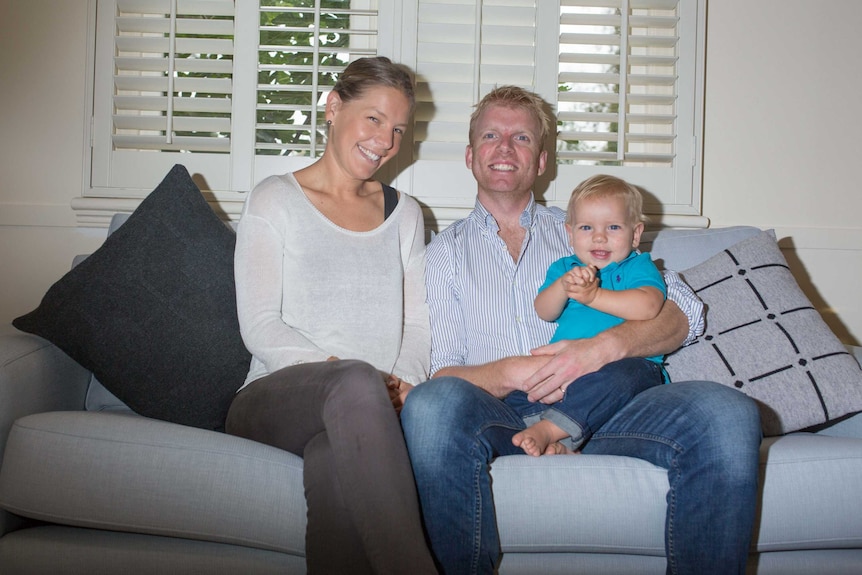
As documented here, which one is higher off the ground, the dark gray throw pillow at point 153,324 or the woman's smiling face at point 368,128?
the woman's smiling face at point 368,128

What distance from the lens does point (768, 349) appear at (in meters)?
1.85

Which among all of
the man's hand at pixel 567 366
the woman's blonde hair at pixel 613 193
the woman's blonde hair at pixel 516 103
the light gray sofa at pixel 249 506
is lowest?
the light gray sofa at pixel 249 506

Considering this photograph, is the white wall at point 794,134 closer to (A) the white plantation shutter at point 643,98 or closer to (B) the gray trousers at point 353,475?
(A) the white plantation shutter at point 643,98

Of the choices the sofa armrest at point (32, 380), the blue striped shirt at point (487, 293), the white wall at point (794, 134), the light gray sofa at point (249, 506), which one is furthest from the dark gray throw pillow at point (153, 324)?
the white wall at point (794, 134)

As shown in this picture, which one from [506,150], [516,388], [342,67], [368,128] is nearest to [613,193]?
[506,150]

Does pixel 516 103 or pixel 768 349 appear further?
pixel 516 103

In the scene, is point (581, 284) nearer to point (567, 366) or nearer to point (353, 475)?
point (567, 366)

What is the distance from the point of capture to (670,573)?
1441 millimetres

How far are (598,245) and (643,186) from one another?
2.60ft

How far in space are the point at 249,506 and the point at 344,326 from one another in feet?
1.61

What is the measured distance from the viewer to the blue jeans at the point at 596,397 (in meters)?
1.60

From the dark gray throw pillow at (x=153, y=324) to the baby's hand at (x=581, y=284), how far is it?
77cm

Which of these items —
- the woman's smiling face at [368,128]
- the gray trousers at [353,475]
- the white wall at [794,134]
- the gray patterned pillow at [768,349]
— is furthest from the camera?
the white wall at [794,134]

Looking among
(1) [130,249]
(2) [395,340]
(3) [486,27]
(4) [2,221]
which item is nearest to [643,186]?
(3) [486,27]
